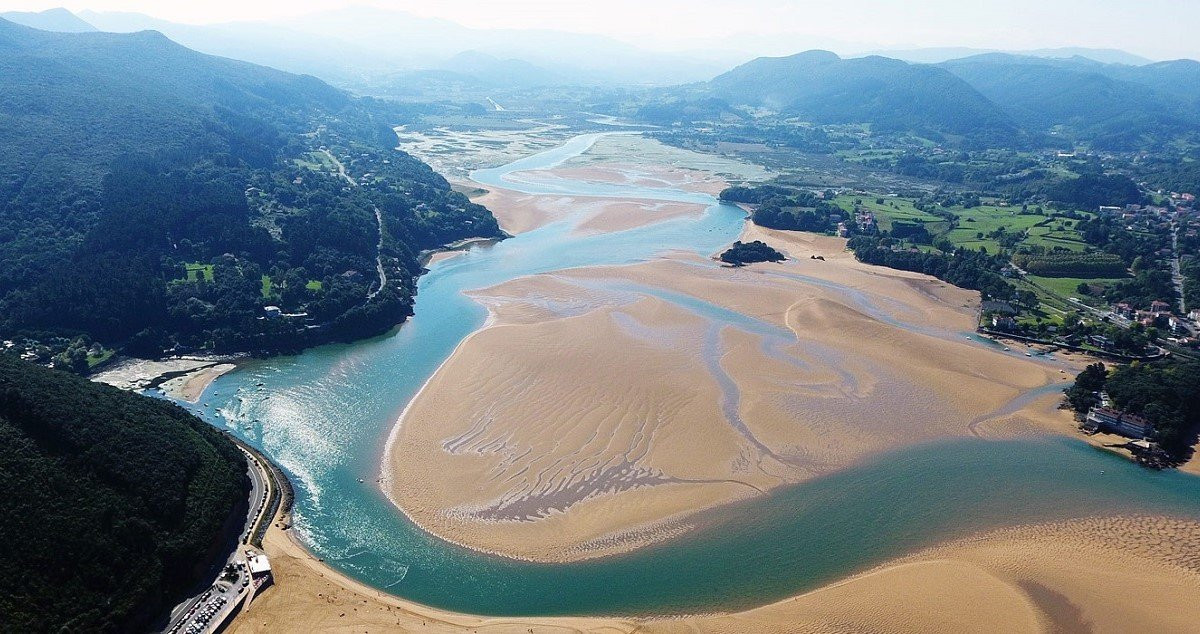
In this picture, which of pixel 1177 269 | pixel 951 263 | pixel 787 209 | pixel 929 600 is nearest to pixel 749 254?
pixel 951 263

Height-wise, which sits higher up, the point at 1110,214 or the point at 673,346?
the point at 1110,214

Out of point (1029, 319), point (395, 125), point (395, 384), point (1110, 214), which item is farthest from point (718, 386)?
point (395, 125)

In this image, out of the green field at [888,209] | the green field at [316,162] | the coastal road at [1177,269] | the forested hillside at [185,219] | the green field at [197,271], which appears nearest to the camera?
the forested hillside at [185,219]

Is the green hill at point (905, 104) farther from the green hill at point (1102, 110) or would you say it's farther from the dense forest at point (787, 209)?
the dense forest at point (787, 209)

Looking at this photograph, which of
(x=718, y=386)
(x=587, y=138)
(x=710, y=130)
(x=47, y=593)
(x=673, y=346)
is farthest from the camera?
(x=710, y=130)

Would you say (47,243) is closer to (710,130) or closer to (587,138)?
(587,138)

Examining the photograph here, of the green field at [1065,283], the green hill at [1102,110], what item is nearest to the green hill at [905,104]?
the green hill at [1102,110]
